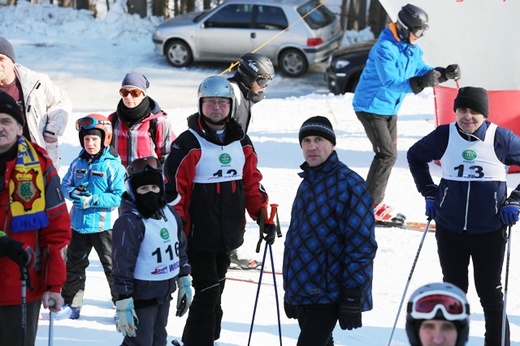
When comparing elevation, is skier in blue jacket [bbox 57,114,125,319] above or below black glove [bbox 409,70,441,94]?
below

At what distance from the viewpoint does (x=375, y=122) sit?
913 centimetres

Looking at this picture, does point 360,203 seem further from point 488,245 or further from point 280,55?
point 280,55

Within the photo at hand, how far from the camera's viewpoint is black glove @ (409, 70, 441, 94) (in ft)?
29.1

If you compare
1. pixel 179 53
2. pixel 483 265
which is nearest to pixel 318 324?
pixel 483 265

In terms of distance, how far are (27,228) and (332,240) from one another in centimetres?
147

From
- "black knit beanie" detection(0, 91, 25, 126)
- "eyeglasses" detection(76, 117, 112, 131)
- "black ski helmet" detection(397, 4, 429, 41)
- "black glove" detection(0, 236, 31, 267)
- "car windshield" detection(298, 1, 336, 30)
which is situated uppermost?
"car windshield" detection(298, 1, 336, 30)

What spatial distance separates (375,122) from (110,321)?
3459mm

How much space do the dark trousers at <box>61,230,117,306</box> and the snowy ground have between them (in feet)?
0.57

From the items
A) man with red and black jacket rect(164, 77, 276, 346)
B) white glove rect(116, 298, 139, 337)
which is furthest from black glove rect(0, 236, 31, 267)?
man with red and black jacket rect(164, 77, 276, 346)

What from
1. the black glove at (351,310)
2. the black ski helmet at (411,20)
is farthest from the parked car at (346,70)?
the black glove at (351,310)

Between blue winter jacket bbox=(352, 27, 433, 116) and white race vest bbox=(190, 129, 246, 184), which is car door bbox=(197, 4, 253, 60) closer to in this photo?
blue winter jacket bbox=(352, 27, 433, 116)

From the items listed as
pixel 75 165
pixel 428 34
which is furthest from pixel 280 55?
pixel 75 165

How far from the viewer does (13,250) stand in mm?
4371

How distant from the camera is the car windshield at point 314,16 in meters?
21.1
